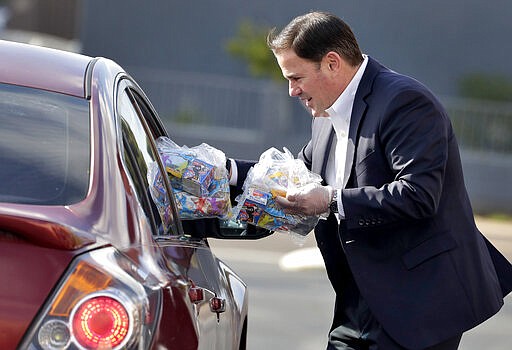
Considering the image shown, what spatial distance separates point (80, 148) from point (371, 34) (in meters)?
21.2

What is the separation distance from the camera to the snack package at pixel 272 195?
4641 mm

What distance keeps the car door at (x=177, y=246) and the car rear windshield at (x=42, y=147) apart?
0.19 meters

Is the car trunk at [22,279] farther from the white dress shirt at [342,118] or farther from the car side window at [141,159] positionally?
the white dress shirt at [342,118]

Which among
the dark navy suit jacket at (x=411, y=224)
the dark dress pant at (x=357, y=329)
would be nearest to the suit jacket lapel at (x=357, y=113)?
the dark navy suit jacket at (x=411, y=224)

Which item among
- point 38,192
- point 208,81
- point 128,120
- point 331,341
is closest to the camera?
point 38,192

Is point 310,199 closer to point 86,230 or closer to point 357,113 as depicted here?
point 357,113

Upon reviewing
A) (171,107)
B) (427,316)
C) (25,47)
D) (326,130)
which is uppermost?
(25,47)

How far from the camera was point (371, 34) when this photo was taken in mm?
24453

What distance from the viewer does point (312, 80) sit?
460 centimetres

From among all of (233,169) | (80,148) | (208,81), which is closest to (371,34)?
(208,81)

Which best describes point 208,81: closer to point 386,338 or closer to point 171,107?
point 171,107

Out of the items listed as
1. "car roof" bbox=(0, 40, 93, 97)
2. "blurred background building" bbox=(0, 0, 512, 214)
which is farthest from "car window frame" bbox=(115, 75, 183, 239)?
"blurred background building" bbox=(0, 0, 512, 214)

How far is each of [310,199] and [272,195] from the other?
0.18 meters

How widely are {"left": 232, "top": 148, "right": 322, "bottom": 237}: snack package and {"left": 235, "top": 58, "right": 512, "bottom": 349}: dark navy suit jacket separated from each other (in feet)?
0.58
